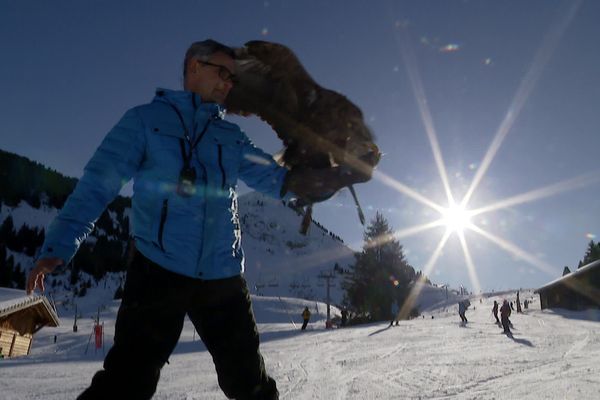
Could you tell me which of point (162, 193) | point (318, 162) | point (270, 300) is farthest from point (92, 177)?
point (270, 300)

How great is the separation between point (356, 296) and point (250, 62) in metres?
41.1

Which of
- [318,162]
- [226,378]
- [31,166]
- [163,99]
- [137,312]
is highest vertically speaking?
[31,166]

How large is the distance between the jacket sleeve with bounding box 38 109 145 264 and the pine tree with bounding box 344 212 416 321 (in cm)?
3854

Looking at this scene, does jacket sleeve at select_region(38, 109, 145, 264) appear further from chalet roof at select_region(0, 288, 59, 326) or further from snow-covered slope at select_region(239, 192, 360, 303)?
snow-covered slope at select_region(239, 192, 360, 303)

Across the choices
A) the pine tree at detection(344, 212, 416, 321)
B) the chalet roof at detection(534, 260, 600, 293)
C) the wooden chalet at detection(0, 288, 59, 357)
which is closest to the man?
the wooden chalet at detection(0, 288, 59, 357)

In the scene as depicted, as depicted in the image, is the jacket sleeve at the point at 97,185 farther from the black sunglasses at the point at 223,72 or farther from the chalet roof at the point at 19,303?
the chalet roof at the point at 19,303

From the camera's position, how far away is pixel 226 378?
7.16 ft

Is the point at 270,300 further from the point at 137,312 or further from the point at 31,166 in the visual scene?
the point at 31,166

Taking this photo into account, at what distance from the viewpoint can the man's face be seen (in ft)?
8.35

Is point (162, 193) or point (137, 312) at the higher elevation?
point (162, 193)

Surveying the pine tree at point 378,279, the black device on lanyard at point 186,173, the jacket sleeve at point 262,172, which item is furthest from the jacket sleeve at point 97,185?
the pine tree at point 378,279

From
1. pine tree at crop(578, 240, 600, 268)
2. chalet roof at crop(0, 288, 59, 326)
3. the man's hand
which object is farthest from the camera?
pine tree at crop(578, 240, 600, 268)

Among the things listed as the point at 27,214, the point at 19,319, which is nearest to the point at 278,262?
the point at 27,214

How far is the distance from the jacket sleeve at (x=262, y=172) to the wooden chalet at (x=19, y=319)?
738 inches
